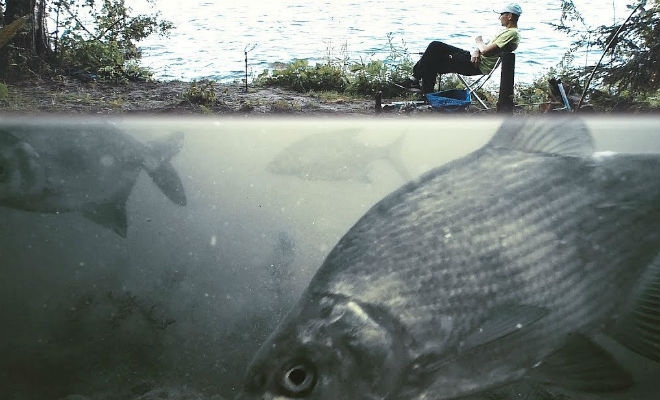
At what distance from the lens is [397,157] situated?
7.26ft

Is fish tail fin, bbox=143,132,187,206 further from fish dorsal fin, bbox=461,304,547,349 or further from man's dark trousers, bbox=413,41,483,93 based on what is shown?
man's dark trousers, bbox=413,41,483,93

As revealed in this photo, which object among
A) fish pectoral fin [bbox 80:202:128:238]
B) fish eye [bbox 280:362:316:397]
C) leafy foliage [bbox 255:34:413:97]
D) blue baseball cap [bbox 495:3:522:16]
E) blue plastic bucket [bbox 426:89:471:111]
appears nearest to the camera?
fish eye [bbox 280:362:316:397]

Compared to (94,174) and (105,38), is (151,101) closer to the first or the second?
(105,38)

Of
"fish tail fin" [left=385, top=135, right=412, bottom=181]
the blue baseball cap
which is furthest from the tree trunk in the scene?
"fish tail fin" [left=385, top=135, right=412, bottom=181]

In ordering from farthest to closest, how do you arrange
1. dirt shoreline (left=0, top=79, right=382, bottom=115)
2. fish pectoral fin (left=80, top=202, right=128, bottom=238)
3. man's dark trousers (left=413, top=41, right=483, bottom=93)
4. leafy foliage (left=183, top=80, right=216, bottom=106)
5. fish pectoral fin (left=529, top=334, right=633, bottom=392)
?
leafy foliage (left=183, top=80, right=216, bottom=106) < dirt shoreline (left=0, top=79, right=382, bottom=115) < man's dark trousers (left=413, top=41, right=483, bottom=93) < fish pectoral fin (left=80, top=202, right=128, bottom=238) < fish pectoral fin (left=529, top=334, right=633, bottom=392)

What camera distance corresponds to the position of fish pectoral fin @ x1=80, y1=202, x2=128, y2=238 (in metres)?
2.25

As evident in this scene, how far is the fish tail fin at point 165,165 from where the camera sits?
228cm

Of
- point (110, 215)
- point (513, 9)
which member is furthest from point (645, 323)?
point (513, 9)

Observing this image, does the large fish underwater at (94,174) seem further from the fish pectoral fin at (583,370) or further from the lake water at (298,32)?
the lake water at (298,32)

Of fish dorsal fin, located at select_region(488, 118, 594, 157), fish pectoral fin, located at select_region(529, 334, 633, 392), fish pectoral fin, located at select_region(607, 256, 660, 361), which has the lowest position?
fish pectoral fin, located at select_region(529, 334, 633, 392)

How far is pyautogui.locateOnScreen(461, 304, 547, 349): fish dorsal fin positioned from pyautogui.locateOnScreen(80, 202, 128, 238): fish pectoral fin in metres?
1.30

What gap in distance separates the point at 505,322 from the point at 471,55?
3.97m

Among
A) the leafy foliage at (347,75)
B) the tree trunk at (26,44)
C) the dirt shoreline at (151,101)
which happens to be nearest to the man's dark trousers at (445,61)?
the dirt shoreline at (151,101)

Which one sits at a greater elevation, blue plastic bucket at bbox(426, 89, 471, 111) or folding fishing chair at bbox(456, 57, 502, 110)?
folding fishing chair at bbox(456, 57, 502, 110)
